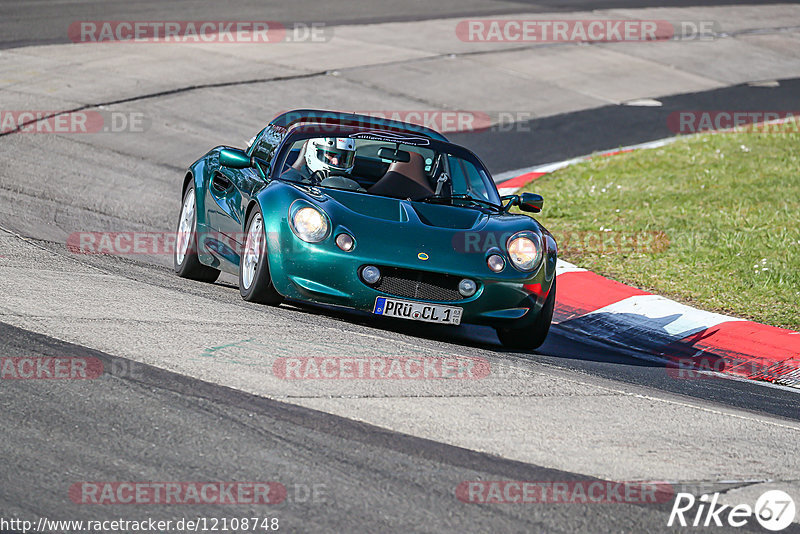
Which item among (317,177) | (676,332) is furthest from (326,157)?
(676,332)

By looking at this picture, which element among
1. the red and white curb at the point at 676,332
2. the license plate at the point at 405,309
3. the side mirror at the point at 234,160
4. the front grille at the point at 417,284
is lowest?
the red and white curb at the point at 676,332

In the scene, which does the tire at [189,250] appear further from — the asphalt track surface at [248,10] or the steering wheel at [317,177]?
the asphalt track surface at [248,10]

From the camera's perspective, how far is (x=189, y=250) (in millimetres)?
8727

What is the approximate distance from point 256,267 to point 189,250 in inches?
61.0

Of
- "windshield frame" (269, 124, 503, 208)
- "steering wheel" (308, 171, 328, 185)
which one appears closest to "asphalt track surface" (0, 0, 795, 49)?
"windshield frame" (269, 124, 503, 208)

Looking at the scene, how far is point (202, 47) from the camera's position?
63.9ft

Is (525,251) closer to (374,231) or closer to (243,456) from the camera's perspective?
(374,231)

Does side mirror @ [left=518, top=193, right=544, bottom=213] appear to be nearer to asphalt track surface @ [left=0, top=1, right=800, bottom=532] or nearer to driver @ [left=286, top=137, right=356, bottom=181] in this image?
driver @ [left=286, top=137, right=356, bottom=181]

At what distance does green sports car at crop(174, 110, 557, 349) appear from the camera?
6.93 metres

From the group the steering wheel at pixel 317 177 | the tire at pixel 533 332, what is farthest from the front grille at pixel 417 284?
the steering wheel at pixel 317 177

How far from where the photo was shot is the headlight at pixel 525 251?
723 centimetres

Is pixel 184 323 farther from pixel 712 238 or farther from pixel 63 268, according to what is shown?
pixel 712 238

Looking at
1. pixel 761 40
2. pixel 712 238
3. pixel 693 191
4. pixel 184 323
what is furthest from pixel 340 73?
pixel 184 323

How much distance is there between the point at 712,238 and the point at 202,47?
11.0 m
